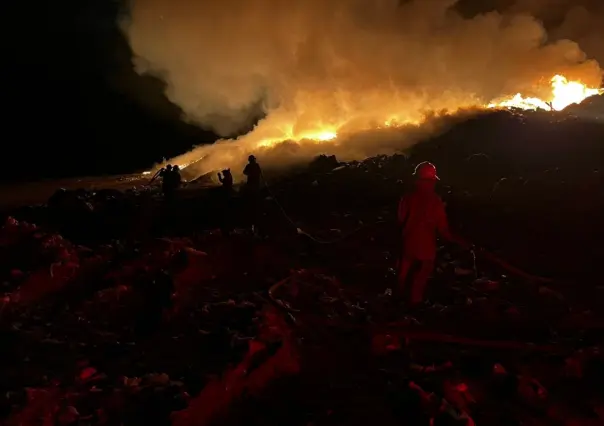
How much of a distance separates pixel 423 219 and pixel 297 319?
2146mm

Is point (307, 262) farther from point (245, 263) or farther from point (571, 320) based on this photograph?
point (571, 320)

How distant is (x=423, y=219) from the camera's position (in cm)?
664

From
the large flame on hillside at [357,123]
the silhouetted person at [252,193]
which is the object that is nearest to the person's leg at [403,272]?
the silhouetted person at [252,193]

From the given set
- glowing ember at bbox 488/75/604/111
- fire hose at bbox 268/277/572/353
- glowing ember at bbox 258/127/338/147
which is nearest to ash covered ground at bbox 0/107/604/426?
fire hose at bbox 268/277/572/353

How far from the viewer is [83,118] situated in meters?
32.9

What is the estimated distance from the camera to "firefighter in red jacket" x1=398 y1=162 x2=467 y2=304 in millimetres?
6600

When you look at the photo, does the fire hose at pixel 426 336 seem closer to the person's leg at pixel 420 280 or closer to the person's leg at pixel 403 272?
the person's leg at pixel 420 280

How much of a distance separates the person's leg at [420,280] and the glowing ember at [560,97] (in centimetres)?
2067

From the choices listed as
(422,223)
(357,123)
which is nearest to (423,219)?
(422,223)

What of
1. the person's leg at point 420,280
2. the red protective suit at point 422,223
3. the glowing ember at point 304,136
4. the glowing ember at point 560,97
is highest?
the glowing ember at point 560,97

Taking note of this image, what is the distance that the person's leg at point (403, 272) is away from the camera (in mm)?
7137

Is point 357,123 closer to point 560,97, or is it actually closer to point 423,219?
point 560,97

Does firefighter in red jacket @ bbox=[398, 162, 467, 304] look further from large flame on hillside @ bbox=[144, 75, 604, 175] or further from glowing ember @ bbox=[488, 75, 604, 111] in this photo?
glowing ember @ bbox=[488, 75, 604, 111]

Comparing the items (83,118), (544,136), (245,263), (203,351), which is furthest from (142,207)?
(83,118)
